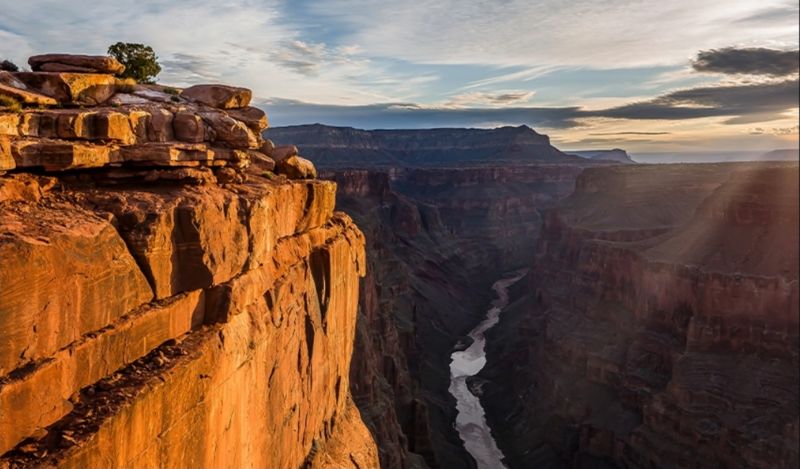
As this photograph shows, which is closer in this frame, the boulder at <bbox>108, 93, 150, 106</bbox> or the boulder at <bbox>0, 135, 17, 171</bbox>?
the boulder at <bbox>0, 135, 17, 171</bbox>

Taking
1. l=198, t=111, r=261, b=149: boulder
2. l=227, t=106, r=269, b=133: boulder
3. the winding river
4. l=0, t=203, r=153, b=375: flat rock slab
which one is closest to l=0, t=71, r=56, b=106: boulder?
l=0, t=203, r=153, b=375: flat rock slab

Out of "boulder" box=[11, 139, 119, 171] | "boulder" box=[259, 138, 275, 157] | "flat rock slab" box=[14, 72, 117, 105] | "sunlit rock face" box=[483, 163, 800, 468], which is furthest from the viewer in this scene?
"sunlit rock face" box=[483, 163, 800, 468]

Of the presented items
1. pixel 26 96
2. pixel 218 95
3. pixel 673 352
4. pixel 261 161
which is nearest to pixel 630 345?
pixel 673 352

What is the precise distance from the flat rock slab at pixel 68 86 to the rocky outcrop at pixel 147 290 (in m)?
0.16

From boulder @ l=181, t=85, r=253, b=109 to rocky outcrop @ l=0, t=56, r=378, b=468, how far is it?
14 centimetres

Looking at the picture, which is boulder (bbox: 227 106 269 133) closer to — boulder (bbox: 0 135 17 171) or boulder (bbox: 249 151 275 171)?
boulder (bbox: 249 151 275 171)

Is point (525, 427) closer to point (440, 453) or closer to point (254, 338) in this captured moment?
point (440, 453)

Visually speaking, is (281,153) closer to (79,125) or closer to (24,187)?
(79,125)

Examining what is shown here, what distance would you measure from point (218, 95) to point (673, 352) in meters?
48.2

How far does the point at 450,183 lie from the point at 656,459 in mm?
127569

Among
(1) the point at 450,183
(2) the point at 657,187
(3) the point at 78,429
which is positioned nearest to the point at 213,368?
(3) the point at 78,429

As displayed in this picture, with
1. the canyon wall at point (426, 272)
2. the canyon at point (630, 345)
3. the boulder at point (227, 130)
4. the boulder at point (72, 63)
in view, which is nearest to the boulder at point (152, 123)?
the boulder at point (227, 130)

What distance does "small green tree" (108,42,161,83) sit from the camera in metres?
20.8

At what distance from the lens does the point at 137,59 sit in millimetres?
21125
